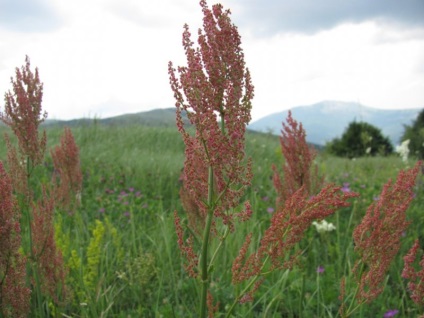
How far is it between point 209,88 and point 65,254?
2634mm

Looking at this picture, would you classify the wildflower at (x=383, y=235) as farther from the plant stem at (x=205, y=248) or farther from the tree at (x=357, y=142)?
the tree at (x=357, y=142)

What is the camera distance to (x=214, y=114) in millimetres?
1599

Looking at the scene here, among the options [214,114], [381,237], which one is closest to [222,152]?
[214,114]

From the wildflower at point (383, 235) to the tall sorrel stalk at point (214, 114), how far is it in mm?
769

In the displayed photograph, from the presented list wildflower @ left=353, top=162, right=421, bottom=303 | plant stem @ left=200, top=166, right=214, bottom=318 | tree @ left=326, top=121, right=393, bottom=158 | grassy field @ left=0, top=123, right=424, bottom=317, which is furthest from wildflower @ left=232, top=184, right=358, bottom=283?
tree @ left=326, top=121, right=393, bottom=158

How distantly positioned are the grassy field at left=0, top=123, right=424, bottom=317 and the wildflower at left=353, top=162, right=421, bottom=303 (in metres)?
0.70

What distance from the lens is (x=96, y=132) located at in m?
12.5

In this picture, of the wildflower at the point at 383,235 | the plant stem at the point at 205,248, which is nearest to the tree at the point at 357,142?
the wildflower at the point at 383,235

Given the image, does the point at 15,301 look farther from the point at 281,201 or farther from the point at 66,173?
the point at 66,173

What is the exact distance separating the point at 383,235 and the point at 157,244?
2.99 meters

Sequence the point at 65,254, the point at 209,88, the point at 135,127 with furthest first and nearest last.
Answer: the point at 135,127
the point at 65,254
the point at 209,88

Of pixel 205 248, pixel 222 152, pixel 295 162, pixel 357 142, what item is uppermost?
pixel 222 152

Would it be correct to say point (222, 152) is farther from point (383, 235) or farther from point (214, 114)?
point (383, 235)

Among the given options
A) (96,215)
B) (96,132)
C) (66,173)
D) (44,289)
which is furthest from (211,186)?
(96,132)
